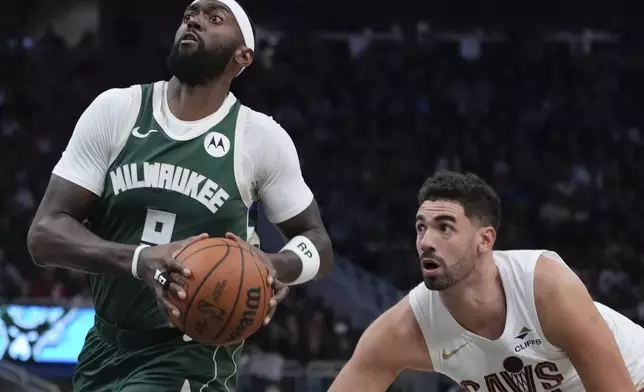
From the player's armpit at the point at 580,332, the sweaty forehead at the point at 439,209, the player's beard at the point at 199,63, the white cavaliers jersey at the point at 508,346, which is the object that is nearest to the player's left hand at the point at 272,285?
the player's beard at the point at 199,63

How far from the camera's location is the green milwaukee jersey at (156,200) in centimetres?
371

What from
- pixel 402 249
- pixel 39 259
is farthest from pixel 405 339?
pixel 402 249

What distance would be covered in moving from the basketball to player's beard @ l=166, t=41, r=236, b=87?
2.33 feet

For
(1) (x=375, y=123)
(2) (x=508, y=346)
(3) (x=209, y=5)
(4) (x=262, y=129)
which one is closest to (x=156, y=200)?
(4) (x=262, y=129)

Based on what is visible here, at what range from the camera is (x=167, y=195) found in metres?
3.71

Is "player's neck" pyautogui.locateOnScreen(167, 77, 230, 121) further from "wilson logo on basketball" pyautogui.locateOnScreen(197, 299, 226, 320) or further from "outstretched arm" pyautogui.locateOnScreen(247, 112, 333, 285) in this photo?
"wilson logo on basketball" pyautogui.locateOnScreen(197, 299, 226, 320)

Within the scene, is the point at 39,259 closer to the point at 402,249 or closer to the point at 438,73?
the point at 402,249

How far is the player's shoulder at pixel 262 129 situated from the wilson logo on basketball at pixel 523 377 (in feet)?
4.18

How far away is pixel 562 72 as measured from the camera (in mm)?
17078

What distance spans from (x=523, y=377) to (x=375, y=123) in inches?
451

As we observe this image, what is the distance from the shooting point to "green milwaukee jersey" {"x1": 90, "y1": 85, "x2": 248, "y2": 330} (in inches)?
146

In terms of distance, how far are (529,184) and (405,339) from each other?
35.7 feet

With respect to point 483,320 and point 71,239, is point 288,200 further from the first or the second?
point 483,320

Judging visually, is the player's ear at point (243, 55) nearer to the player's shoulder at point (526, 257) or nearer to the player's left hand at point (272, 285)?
the player's left hand at point (272, 285)
